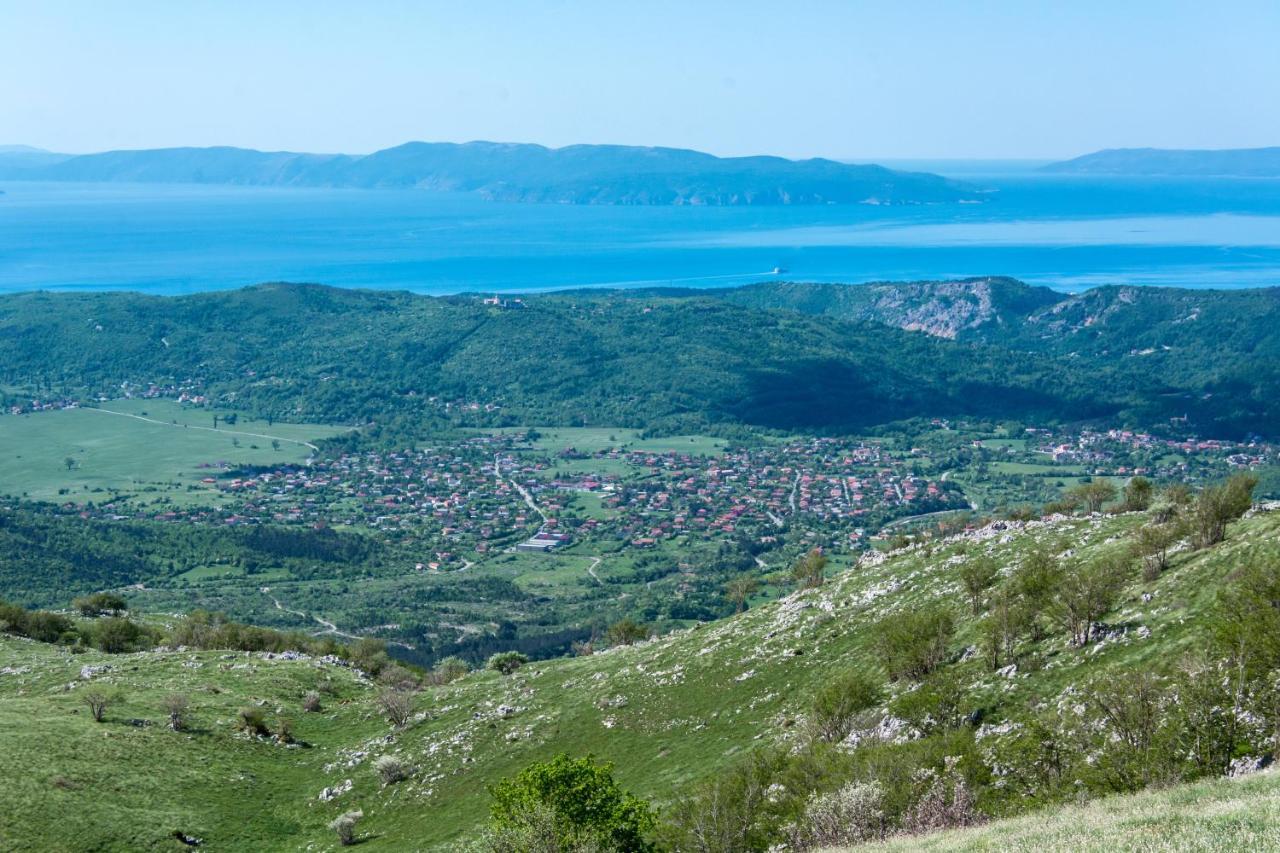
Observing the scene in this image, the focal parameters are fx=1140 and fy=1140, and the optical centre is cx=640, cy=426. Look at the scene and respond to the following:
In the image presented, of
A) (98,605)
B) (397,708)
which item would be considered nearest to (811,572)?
(397,708)

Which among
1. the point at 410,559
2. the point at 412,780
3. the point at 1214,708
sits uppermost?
the point at 1214,708

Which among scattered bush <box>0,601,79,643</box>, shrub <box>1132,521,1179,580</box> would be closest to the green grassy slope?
shrub <box>1132,521,1179,580</box>

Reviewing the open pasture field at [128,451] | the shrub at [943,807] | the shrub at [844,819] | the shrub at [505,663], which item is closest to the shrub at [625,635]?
the shrub at [505,663]

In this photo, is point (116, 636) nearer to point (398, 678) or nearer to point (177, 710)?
point (398, 678)

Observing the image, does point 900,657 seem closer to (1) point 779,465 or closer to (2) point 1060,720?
(2) point 1060,720

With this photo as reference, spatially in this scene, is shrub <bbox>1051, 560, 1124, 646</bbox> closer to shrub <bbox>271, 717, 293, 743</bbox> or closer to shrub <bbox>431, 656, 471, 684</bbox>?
shrub <bbox>271, 717, 293, 743</bbox>

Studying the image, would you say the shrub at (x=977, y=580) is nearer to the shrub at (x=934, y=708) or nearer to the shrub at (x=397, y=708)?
the shrub at (x=934, y=708)

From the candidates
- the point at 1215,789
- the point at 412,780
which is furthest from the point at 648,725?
the point at 1215,789
